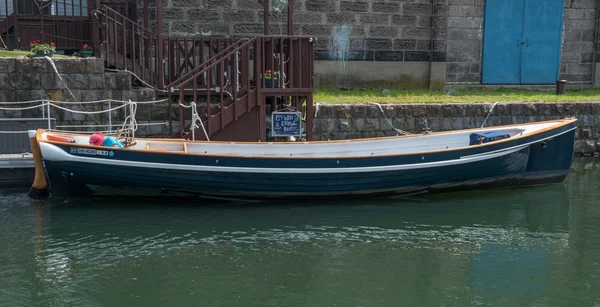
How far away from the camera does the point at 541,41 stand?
18.8 meters

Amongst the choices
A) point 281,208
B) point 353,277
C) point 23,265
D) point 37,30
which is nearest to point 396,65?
point 281,208

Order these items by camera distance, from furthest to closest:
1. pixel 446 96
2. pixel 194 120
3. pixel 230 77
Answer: pixel 446 96, pixel 230 77, pixel 194 120

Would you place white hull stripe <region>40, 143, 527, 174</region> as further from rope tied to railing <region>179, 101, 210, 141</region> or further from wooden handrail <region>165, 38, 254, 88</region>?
wooden handrail <region>165, 38, 254, 88</region>

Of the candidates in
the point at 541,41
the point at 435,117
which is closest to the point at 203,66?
the point at 435,117

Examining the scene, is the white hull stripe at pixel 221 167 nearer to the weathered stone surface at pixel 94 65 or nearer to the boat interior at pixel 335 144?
the boat interior at pixel 335 144

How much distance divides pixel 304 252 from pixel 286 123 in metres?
4.45

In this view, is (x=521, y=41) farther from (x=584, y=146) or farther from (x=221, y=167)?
(x=221, y=167)

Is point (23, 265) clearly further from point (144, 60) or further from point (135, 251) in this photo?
point (144, 60)

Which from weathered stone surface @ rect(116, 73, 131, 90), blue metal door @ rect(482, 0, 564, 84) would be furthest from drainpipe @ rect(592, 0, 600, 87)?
weathered stone surface @ rect(116, 73, 131, 90)

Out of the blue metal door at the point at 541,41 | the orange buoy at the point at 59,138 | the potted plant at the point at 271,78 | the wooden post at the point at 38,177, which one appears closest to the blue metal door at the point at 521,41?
the blue metal door at the point at 541,41

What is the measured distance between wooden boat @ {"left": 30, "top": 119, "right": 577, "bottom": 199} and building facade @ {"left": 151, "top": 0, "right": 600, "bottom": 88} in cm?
499

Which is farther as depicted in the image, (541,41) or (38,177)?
(541,41)

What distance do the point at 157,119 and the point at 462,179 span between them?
18.8ft

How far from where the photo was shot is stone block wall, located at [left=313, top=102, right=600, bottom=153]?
14.5 m
